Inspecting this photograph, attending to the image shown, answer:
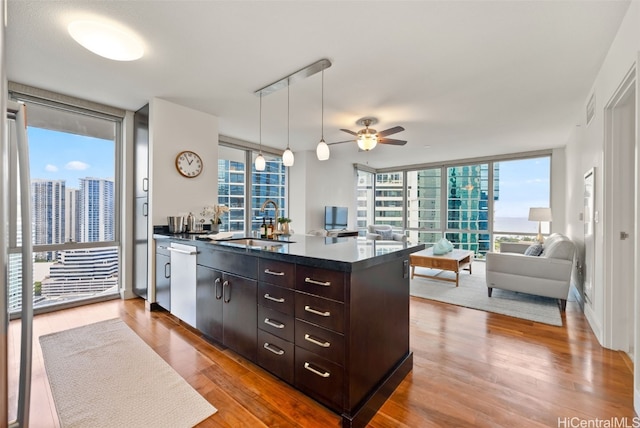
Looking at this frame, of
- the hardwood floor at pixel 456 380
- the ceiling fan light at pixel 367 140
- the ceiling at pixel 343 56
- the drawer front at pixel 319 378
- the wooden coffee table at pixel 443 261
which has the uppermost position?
the ceiling at pixel 343 56

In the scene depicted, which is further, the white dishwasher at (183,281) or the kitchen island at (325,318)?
the white dishwasher at (183,281)

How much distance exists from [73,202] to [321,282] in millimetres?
3722

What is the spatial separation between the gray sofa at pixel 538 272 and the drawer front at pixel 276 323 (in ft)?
10.7

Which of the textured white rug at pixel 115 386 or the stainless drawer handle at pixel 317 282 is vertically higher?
the stainless drawer handle at pixel 317 282

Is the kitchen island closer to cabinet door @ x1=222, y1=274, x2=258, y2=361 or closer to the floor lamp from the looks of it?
cabinet door @ x1=222, y1=274, x2=258, y2=361

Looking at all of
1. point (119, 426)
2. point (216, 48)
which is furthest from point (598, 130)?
point (119, 426)

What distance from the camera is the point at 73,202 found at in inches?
140

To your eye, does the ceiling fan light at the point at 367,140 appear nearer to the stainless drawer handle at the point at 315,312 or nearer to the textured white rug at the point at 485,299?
the textured white rug at the point at 485,299

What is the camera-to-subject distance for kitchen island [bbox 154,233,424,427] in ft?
5.05

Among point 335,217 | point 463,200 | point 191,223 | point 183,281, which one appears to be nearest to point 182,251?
point 183,281

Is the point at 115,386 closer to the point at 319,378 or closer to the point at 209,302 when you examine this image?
the point at 209,302

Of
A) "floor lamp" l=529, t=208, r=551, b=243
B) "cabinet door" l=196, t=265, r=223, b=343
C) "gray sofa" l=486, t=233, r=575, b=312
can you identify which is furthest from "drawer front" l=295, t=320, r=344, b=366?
"floor lamp" l=529, t=208, r=551, b=243

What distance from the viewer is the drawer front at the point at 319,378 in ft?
5.11

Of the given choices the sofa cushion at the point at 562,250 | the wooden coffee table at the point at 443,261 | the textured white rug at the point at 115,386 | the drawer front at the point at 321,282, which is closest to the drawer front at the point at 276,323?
the drawer front at the point at 321,282
